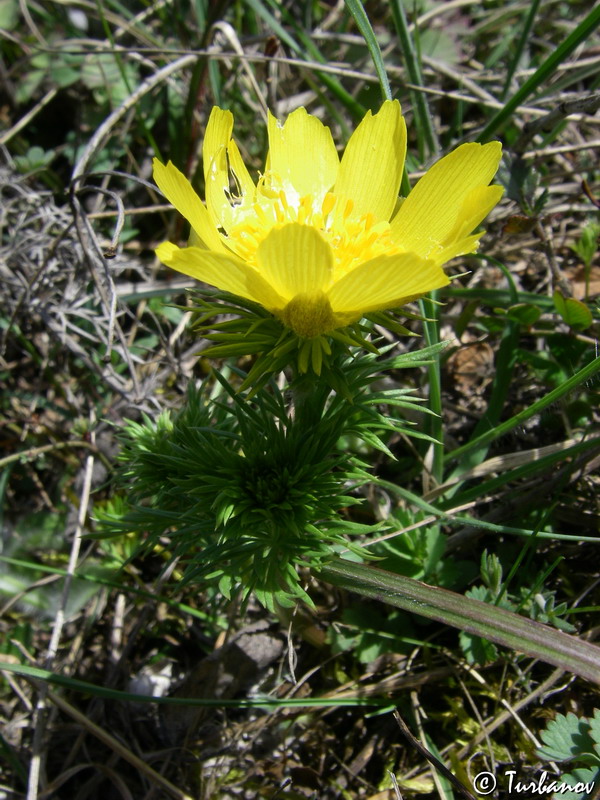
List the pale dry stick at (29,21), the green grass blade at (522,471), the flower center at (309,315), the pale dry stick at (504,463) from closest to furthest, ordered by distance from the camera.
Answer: the flower center at (309,315), the green grass blade at (522,471), the pale dry stick at (504,463), the pale dry stick at (29,21)

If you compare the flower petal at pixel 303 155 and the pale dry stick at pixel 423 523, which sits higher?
the flower petal at pixel 303 155

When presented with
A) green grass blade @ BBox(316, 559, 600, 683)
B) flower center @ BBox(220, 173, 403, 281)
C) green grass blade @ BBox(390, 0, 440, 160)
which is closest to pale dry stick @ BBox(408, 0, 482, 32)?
green grass blade @ BBox(390, 0, 440, 160)

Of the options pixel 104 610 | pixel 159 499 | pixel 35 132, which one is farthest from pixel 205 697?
pixel 35 132

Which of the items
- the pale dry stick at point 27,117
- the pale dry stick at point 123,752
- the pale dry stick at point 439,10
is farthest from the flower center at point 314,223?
the pale dry stick at point 439,10

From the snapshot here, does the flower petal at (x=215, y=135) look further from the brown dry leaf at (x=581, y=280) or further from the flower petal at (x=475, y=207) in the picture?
the brown dry leaf at (x=581, y=280)

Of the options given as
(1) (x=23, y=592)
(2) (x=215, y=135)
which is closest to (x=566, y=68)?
(2) (x=215, y=135)

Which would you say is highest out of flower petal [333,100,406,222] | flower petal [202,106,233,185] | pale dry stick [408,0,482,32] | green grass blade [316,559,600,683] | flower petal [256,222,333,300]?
pale dry stick [408,0,482,32]

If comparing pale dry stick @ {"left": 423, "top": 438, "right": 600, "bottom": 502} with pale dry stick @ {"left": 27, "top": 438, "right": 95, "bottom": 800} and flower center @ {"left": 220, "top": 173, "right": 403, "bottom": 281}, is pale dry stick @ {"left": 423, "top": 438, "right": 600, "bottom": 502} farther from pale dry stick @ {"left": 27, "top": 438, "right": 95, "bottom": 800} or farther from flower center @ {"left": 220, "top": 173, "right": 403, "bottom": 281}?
pale dry stick @ {"left": 27, "top": 438, "right": 95, "bottom": 800}

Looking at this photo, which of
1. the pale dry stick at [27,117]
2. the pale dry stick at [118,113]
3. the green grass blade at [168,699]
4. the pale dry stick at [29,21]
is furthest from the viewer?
the pale dry stick at [29,21]

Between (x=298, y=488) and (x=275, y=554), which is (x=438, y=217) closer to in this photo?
(x=298, y=488)
